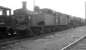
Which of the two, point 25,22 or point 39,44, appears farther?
point 25,22

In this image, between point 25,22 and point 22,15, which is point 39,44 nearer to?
point 25,22

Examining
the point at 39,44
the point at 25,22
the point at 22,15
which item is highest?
the point at 22,15

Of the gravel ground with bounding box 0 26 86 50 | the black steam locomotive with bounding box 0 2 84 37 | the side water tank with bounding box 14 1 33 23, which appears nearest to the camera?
the gravel ground with bounding box 0 26 86 50

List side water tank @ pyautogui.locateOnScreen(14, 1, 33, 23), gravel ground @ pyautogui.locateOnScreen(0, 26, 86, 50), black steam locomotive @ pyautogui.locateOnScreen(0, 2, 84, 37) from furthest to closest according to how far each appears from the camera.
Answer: side water tank @ pyautogui.locateOnScreen(14, 1, 33, 23)
black steam locomotive @ pyautogui.locateOnScreen(0, 2, 84, 37)
gravel ground @ pyautogui.locateOnScreen(0, 26, 86, 50)

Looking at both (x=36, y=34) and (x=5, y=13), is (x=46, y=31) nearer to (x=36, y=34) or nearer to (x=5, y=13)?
(x=36, y=34)

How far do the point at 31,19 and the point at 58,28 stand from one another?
8551mm

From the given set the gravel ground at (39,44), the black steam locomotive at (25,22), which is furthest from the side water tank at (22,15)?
the gravel ground at (39,44)

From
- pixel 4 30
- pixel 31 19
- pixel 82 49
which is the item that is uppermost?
pixel 31 19

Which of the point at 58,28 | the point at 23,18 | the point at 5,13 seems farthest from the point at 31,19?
the point at 58,28

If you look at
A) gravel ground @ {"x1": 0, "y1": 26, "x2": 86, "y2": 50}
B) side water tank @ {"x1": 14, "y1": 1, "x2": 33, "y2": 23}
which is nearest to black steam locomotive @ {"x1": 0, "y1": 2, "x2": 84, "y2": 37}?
side water tank @ {"x1": 14, "y1": 1, "x2": 33, "y2": 23}

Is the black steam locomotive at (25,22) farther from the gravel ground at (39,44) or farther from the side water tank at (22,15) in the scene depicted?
the gravel ground at (39,44)

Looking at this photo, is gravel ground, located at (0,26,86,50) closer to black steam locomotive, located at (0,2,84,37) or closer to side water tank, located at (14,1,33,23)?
black steam locomotive, located at (0,2,84,37)

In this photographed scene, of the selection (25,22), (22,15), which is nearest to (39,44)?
(25,22)

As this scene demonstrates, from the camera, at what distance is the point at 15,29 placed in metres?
15.1
